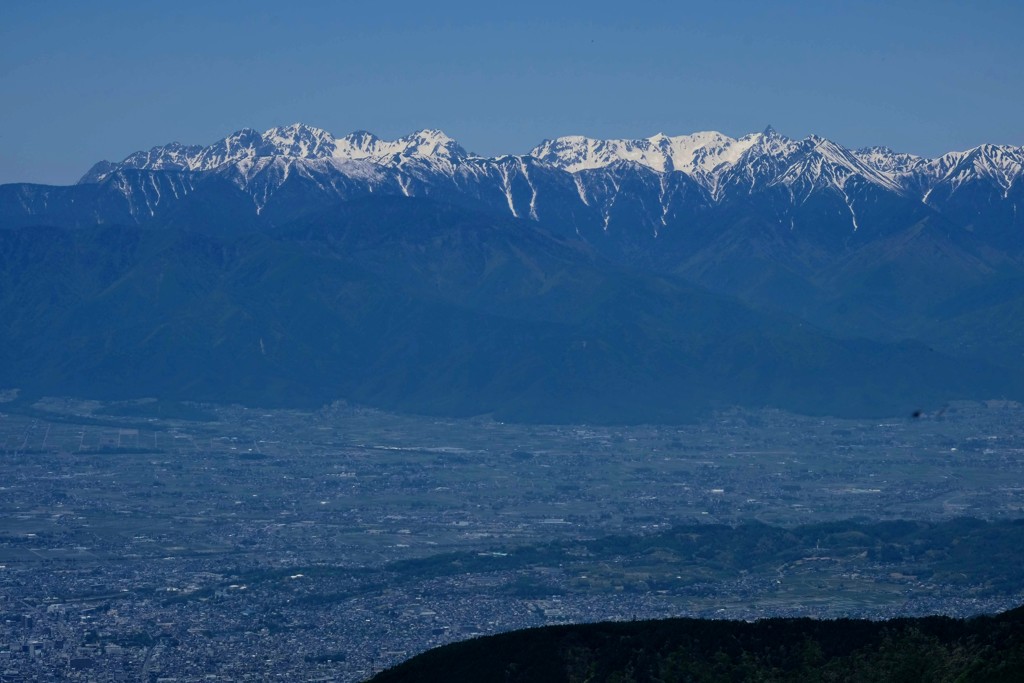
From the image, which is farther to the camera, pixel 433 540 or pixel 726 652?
pixel 433 540

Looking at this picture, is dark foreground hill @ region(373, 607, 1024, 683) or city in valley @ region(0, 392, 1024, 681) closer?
dark foreground hill @ region(373, 607, 1024, 683)

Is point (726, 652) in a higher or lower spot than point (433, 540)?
higher

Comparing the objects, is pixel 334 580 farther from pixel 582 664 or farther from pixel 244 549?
pixel 582 664

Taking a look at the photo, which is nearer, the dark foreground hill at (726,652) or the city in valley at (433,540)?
the dark foreground hill at (726,652)

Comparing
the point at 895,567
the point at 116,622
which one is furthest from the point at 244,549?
the point at 895,567
